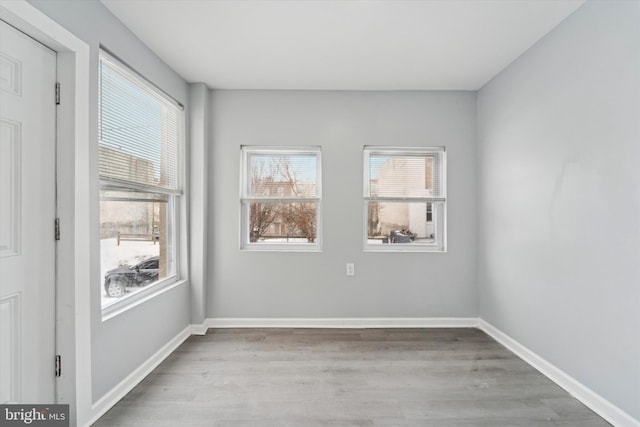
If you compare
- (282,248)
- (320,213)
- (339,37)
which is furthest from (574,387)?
(339,37)

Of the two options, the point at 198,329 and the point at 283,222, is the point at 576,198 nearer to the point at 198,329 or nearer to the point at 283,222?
the point at 283,222

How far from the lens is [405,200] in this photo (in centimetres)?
339

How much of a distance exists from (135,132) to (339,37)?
1.66 m

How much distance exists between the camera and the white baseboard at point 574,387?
1764 millimetres

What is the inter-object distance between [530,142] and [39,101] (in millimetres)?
3225

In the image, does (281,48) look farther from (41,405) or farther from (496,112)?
(41,405)

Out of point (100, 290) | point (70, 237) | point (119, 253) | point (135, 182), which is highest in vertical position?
point (135, 182)

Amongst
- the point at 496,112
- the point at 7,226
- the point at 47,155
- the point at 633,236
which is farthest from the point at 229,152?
the point at 633,236

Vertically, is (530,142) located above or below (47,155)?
above

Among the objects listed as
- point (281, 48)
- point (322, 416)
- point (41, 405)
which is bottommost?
point (322, 416)

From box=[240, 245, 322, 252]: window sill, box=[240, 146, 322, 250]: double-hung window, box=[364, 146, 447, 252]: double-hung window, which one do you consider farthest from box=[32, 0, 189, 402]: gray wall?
box=[364, 146, 447, 252]: double-hung window

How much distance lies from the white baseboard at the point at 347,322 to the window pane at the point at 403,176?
1320 mm

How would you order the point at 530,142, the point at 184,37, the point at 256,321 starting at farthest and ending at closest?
the point at 256,321
the point at 530,142
the point at 184,37

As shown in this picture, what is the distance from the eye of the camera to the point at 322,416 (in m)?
1.86
